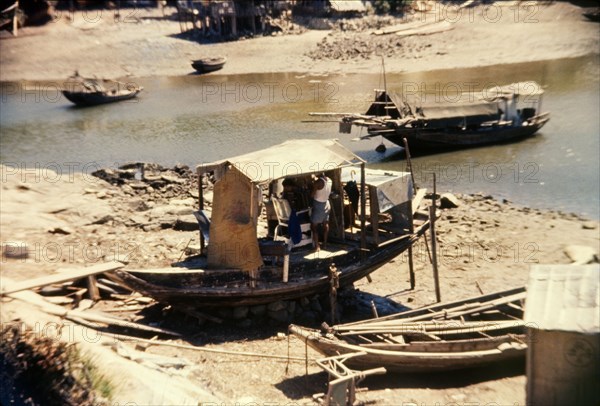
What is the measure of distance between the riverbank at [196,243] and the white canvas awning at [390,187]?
8.04 ft

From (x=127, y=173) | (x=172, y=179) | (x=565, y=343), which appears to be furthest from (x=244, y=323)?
(x=127, y=173)

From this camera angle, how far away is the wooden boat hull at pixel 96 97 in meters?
38.7

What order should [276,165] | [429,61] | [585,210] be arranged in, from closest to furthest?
[276,165]
[585,210]
[429,61]

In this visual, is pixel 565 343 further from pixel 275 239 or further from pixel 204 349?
pixel 275 239

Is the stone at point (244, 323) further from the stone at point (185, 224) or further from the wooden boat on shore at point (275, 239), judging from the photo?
the stone at point (185, 224)

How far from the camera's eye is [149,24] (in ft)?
181

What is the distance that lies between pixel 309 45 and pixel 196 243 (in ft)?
114

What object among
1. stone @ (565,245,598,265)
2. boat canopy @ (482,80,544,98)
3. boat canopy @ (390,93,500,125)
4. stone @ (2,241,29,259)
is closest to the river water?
boat canopy @ (390,93,500,125)

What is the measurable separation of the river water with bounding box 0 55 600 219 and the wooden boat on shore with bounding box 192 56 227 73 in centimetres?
58

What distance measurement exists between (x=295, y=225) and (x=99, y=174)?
12.7 m

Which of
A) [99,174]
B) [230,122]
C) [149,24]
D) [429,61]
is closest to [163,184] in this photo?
[99,174]

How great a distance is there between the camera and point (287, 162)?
1169 cm

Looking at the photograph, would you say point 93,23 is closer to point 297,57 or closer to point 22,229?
point 297,57

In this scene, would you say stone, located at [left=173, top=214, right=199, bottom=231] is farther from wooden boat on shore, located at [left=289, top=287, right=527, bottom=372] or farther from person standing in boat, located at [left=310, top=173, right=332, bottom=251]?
wooden boat on shore, located at [left=289, top=287, right=527, bottom=372]
